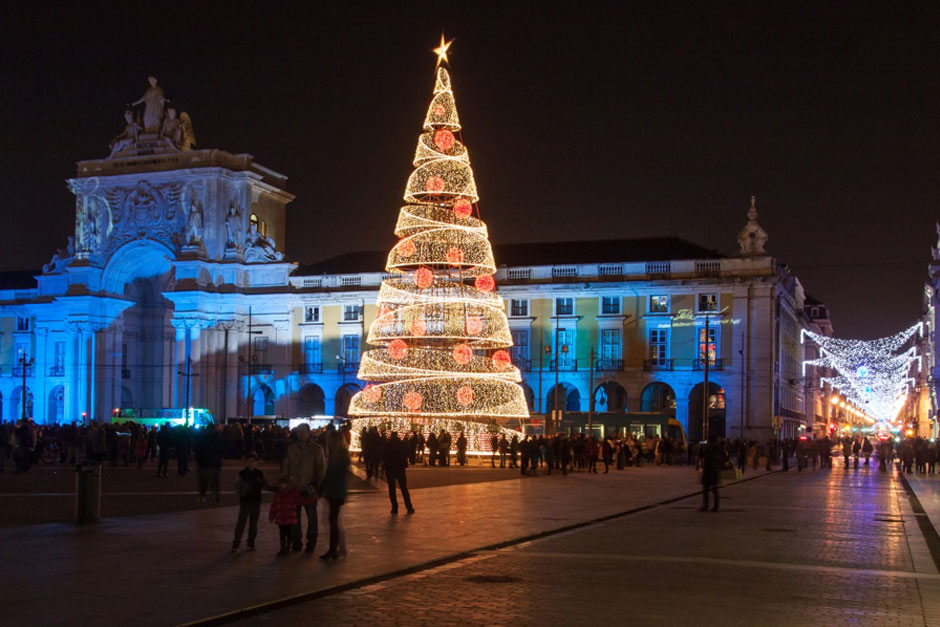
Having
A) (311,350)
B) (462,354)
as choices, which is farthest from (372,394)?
(311,350)

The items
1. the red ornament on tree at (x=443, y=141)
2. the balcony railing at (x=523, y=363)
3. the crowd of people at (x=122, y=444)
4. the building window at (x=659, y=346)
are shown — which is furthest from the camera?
the balcony railing at (x=523, y=363)

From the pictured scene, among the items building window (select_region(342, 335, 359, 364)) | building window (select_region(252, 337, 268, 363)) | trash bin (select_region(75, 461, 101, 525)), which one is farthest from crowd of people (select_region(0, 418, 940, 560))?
building window (select_region(252, 337, 268, 363))

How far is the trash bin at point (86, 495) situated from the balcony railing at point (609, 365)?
52707 mm

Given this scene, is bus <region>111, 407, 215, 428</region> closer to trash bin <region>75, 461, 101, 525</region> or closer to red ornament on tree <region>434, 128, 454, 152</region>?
red ornament on tree <region>434, 128, 454, 152</region>

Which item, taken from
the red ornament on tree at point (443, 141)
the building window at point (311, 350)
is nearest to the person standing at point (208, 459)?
the red ornament on tree at point (443, 141)

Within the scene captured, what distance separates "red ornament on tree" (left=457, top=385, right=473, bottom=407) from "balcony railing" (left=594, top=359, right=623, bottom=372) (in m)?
27.8

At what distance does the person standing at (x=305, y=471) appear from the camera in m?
15.4

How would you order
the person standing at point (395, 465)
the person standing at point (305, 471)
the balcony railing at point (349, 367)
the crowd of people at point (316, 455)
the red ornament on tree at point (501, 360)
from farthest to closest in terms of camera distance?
the balcony railing at point (349, 367), the red ornament on tree at point (501, 360), the person standing at point (395, 465), the crowd of people at point (316, 455), the person standing at point (305, 471)

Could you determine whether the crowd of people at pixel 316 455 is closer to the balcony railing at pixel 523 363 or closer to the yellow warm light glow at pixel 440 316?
the yellow warm light glow at pixel 440 316

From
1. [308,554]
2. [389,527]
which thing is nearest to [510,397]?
[389,527]

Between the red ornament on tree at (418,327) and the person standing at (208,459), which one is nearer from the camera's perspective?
the person standing at (208,459)

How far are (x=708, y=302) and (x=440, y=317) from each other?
28.9 metres

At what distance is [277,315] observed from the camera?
3083 inches

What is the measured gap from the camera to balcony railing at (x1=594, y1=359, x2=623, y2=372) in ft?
228
